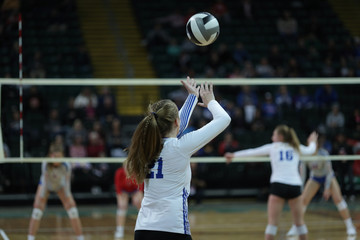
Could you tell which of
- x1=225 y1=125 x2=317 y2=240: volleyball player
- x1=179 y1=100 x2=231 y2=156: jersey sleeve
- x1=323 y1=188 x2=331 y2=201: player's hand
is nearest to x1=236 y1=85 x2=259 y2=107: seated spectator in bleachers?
x1=323 y1=188 x2=331 y2=201: player's hand

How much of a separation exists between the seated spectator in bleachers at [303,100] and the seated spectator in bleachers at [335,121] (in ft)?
2.00

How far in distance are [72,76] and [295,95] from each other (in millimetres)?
5359

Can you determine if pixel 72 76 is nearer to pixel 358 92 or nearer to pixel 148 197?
pixel 358 92

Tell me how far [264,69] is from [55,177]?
8049mm

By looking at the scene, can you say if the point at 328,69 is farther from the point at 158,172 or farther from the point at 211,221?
the point at 158,172

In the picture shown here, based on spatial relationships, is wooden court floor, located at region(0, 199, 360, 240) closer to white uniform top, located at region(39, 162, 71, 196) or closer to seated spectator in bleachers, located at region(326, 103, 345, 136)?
white uniform top, located at region(39, 162, 71, 196)

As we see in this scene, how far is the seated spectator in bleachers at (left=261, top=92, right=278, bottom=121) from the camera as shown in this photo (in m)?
13.0

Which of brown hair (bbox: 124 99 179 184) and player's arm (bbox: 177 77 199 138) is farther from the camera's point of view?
player's arm (bbox: 177 77 199 138)

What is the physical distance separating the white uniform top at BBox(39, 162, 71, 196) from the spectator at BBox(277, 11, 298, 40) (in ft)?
33.2

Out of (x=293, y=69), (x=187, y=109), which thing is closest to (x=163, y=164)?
(x=187, y=109)

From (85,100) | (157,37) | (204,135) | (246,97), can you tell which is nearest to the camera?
(204,135)

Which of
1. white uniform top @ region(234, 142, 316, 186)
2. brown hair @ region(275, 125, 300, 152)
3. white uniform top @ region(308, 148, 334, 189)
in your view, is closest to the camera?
white uniform top @ region(234, 142, 316, 186)

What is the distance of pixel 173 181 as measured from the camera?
3.98 metres

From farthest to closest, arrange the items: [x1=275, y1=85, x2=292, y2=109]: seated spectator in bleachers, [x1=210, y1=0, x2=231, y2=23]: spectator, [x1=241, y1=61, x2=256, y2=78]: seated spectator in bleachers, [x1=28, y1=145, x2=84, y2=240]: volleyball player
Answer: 1. [x1=210, y1=0, x2=231, y2=23]: spectator
2. [x1=241, y1=61, x2=256, y2=78]: seated spectator in bleachers
3. [x1=275, y1=85, x2=292, y2=109]: seated spectator in bleachers
4. [x1=28, y1=145, x2=84, y2=240]: volleyball player
